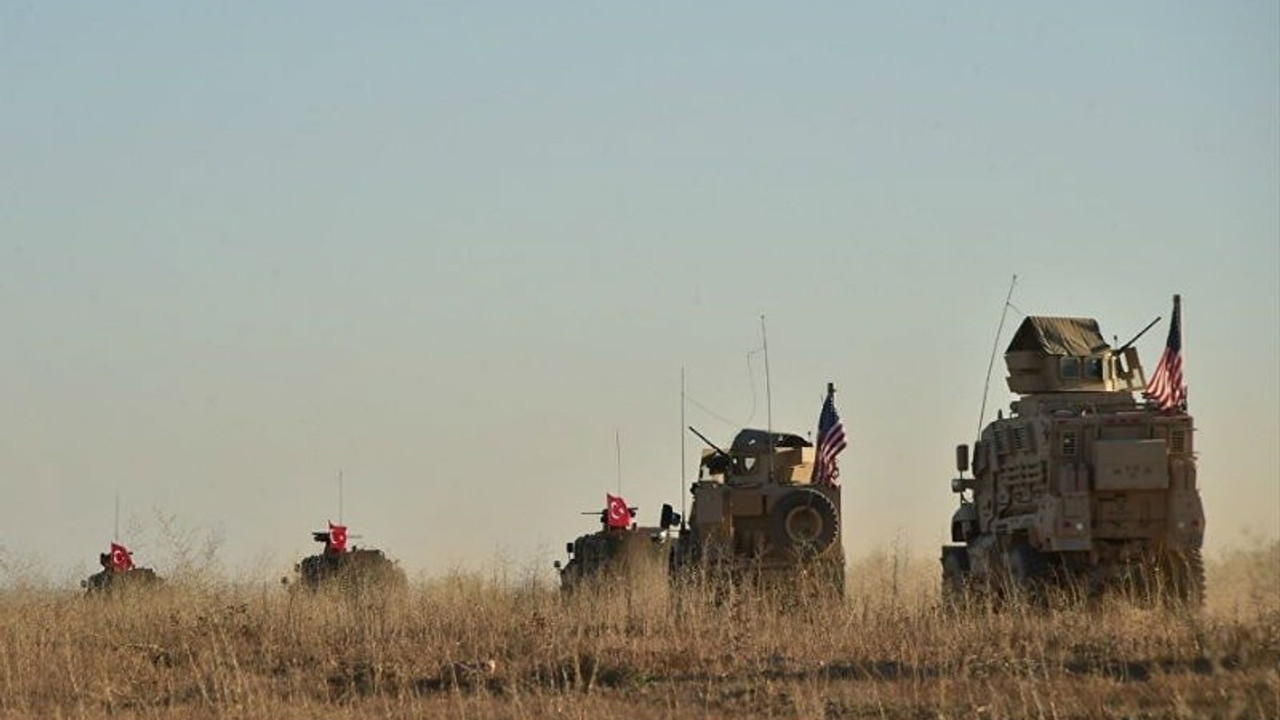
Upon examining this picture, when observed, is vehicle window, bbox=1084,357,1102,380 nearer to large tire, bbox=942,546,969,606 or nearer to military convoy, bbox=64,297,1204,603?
military convoy, bbox=64,297,1204,603

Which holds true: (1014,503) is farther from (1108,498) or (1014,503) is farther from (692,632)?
(692,632)

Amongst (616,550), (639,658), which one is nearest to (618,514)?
(616,550)

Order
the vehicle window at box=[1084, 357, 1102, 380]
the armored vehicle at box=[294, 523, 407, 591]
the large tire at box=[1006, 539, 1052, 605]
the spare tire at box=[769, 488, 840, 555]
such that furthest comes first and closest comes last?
the armored vehicle at box=[294, 523, 407, 591], the vehicle window at box=[1084, 357, 1102, 380], the spare tire at box=[769, 488, 840, 555], the large tire at box=[1006, 539, 1052, 605]

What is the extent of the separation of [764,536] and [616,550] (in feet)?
16.5

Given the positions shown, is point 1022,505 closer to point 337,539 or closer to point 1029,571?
point 1029,571

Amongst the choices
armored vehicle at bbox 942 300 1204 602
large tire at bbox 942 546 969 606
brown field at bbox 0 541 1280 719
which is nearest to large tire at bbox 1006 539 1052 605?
armored vehicle at bbox 942 300 1204 602

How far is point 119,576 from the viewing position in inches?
1510

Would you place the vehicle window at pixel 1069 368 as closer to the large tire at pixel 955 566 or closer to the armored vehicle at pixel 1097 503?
the armored vehicle at pixel 1097 503

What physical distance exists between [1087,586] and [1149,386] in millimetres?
2775

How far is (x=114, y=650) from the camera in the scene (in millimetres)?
23172

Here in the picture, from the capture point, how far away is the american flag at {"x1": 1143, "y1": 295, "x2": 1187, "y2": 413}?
28016mm

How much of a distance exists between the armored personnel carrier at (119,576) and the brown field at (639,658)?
255 inches

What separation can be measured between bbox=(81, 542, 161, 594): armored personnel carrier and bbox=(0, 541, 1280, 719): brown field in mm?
6479

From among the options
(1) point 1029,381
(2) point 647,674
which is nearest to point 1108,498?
(1) point 1029,381
